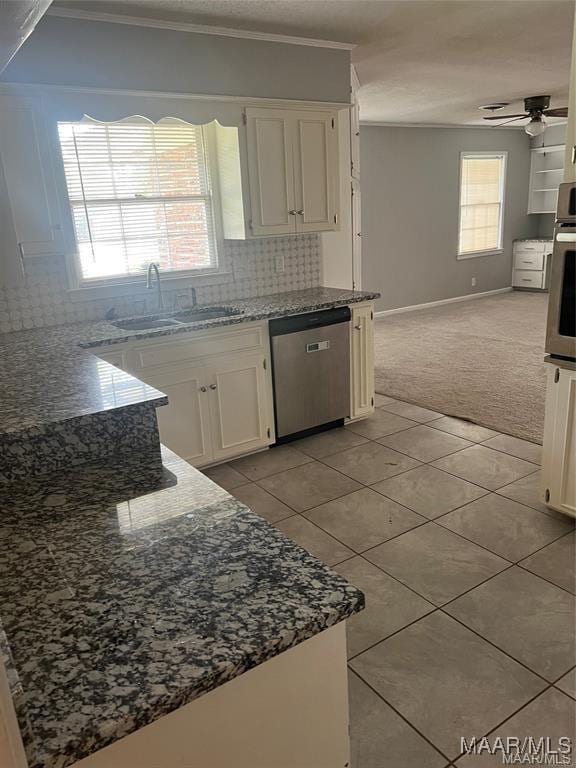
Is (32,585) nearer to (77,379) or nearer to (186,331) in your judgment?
(77,379)

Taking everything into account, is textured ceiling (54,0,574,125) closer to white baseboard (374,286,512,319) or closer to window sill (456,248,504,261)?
white baseboard (374,286,512,319)

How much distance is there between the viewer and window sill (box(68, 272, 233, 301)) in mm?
3432

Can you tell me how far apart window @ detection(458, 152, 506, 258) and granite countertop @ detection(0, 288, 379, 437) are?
244 inches

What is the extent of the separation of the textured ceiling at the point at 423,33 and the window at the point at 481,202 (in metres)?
2.85

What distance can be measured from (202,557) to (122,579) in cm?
14

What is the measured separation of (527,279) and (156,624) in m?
9.93

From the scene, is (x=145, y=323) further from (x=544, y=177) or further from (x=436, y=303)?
(x=544, y=177)

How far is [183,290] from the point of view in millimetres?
3758

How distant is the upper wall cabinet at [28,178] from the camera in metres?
2.81

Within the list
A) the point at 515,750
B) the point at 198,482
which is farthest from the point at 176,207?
the point at 515,750

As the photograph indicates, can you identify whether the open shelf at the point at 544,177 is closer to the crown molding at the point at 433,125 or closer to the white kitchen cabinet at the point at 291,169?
the crown molding at the point at 433,125

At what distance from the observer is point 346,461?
357 centimetres

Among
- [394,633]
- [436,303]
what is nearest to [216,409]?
[394,633]

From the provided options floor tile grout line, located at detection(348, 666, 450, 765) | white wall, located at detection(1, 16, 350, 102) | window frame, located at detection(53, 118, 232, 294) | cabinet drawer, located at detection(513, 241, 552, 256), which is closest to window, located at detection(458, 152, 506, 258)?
cabinet drawer, located at detection(513, 241, 552, 256)
